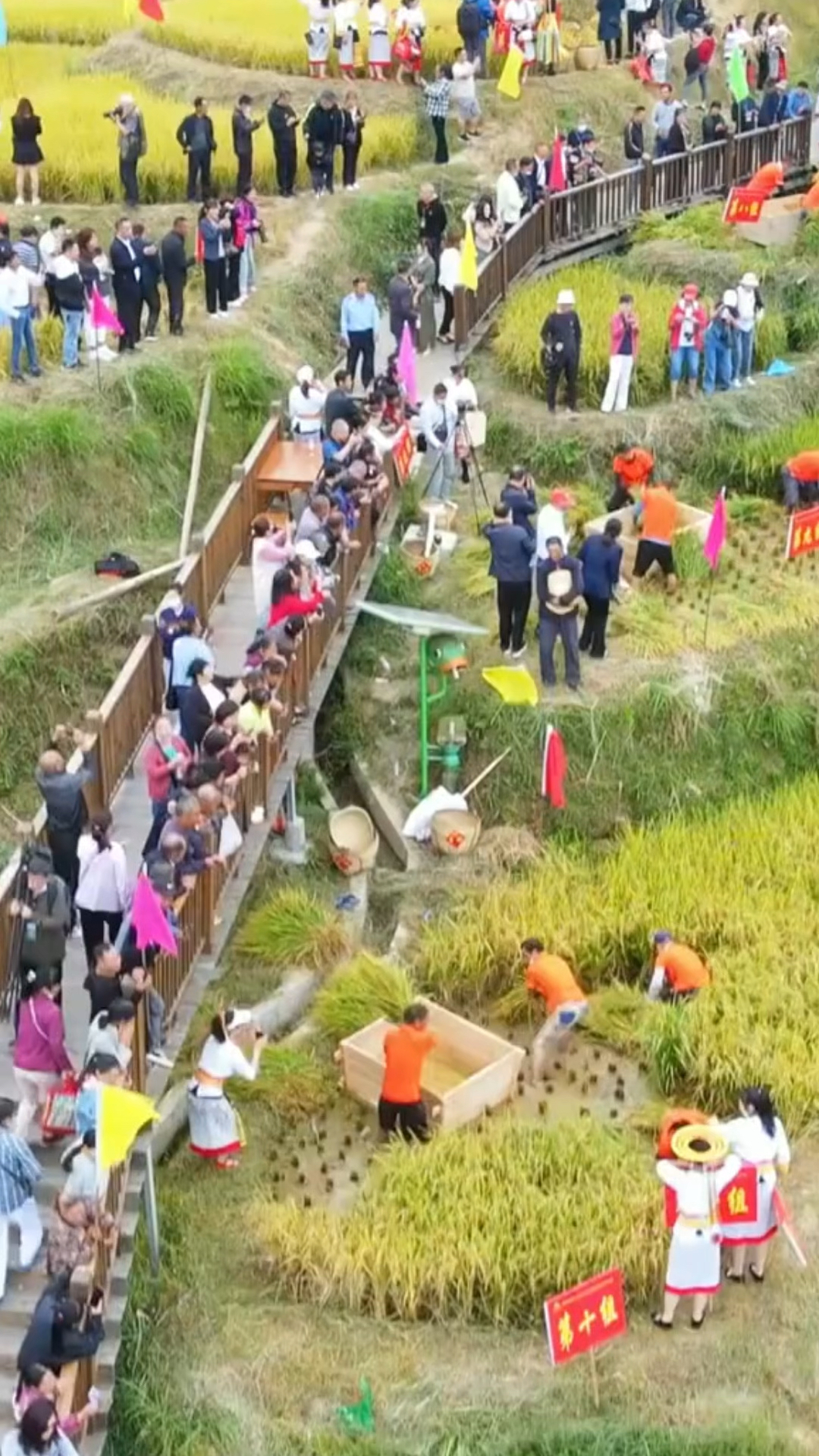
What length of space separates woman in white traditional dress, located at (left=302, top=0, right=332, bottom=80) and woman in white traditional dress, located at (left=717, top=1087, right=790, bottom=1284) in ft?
62.7

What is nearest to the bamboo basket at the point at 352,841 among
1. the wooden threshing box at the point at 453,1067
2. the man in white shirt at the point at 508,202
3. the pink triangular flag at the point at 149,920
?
the wooden threshing box at the point at 453,1067

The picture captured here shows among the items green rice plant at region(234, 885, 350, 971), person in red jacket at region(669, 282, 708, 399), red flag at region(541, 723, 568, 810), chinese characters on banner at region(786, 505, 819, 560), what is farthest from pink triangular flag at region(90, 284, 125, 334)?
chinese characters on banner at region(786, 505, 819, 560)

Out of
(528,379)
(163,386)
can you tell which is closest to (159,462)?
(163,386)

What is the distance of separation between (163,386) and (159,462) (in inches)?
31.5

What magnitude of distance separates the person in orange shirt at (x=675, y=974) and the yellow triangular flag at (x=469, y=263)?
8.82 metres

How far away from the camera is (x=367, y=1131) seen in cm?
1540

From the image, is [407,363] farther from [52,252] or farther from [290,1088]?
[290,1088]

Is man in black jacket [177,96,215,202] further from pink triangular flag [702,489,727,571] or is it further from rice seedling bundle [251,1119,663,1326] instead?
rice seedling bundle [251,1119,663,1326]

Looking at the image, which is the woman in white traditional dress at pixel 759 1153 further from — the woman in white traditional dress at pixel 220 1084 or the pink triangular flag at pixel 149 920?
the pink triangular flag at pixel 149 920

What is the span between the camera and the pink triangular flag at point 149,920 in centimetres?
1311

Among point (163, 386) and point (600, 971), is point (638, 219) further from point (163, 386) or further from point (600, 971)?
point (600, 971)

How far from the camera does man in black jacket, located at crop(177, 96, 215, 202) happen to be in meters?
24.6

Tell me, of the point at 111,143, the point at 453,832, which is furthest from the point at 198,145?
the point at 453,832

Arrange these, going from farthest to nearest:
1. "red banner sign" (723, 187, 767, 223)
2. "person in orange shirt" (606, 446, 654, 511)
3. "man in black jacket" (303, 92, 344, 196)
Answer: "red banner sign" (723, 187, 767, 223) → "man in black jacket" (303, 92, 344, 196) → "person in orange shirt" (606, 446, 654, 511)
